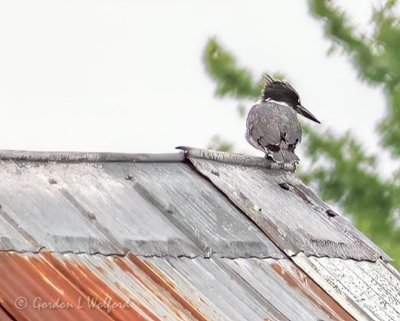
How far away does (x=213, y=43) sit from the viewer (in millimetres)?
29688

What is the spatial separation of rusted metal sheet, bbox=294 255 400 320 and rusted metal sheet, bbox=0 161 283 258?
269mm

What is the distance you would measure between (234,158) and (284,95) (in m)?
1.98

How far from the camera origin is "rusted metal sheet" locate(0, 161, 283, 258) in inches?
325

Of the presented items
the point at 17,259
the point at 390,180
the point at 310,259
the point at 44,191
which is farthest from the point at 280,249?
the point at 390,180

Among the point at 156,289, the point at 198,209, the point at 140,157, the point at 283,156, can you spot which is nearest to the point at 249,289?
the point at 156,289

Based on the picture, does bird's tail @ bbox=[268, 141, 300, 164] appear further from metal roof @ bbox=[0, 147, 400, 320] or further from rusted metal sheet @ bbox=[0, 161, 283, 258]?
rusted metal sheet @ bbox=[0, 161, 283, 258]

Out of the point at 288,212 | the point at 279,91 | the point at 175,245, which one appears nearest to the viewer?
the point at 175,245

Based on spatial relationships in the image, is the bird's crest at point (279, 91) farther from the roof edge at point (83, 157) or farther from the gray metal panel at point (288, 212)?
the roof edge at point (83, 157)

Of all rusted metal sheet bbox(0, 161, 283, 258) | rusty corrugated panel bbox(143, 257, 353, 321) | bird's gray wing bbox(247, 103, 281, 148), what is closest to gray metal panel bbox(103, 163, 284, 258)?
rusted metal sheet bbox(0, 161, 283, 258)

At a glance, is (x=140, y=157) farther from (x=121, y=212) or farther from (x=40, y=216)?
(x=40, y=216)

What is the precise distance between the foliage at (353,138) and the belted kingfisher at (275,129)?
14.9 m

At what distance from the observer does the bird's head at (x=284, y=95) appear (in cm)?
1277

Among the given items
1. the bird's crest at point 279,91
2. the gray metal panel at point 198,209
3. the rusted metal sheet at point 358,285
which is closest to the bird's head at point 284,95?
the bird's crest at point 279,91

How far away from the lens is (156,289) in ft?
27.4
